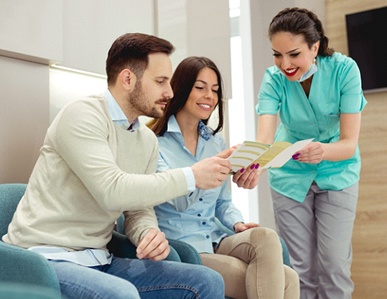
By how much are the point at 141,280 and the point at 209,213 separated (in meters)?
0.64

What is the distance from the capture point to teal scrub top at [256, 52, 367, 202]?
8.13 ft

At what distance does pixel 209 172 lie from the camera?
1654mm

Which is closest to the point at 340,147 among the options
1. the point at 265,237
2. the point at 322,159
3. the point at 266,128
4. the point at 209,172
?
the point at 322,159

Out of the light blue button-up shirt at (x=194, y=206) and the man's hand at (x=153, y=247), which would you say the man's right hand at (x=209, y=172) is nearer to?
the man's hand at (x=153, y=247)

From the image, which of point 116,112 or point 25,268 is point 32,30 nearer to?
point 116,112

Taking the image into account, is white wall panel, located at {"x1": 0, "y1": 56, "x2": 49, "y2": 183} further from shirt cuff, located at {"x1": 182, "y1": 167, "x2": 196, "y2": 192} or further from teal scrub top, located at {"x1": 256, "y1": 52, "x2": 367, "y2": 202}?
teal scrub top, located at {"x1": 256, "y1": 52, "x2": 367, "y2": 202}

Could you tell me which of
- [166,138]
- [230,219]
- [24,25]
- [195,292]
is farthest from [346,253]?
[24,25]

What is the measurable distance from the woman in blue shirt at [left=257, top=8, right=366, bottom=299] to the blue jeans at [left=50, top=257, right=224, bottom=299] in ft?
3.39

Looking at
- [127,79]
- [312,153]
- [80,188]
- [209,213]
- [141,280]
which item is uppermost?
[127,79]

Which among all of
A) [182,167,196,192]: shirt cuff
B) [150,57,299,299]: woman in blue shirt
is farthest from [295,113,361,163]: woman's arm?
[182,167,196,192]: shirt cuff

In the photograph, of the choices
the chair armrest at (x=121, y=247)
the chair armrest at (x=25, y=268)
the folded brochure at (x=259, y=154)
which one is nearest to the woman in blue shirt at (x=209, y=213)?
the folded brochure at (x=259, y=154)

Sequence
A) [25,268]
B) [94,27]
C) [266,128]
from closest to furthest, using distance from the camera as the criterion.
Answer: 1. [25,268]
2. [94,27]
3. [266,128]

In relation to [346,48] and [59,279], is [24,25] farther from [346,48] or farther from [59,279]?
[346,48]

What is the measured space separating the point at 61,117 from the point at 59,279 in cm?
47
